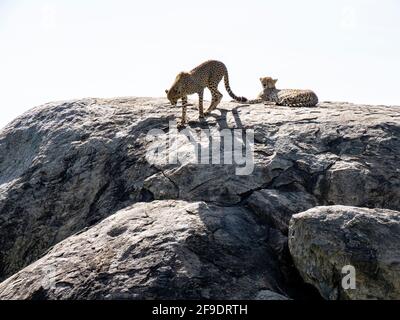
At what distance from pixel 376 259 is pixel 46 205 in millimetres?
7904

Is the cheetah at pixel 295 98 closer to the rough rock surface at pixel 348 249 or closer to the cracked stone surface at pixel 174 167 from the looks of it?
the cracked stone surface at pixel 174 167

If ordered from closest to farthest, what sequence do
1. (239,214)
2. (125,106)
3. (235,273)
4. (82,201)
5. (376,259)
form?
(376,259) < (235,273) < (239,214) < (82,201) < (125,106)

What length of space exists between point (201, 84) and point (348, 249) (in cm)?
782

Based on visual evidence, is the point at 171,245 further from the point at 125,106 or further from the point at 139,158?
the point at 125,106

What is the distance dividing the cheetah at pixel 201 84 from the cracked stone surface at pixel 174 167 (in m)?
0.43

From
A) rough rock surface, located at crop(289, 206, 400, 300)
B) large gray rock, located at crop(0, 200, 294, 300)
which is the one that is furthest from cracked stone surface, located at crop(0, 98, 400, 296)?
rough rock surface, located at crop(289, 206, 400, 300)

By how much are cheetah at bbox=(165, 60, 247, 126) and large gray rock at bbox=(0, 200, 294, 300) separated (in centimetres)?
410

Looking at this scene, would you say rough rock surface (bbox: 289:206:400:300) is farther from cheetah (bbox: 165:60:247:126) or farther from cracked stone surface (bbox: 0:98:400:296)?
cheetah (bbox: 165:60:247:126)

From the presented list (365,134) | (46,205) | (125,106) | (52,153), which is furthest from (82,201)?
(365,134)

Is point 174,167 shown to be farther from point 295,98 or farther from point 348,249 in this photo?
point 295,98

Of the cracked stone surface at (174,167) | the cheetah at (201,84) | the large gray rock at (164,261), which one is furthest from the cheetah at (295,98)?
the large gray rock at (164,261)

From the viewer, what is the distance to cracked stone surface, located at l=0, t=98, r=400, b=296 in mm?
10773

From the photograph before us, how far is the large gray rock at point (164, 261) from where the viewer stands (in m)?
8.33

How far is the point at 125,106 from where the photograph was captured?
1480cm
